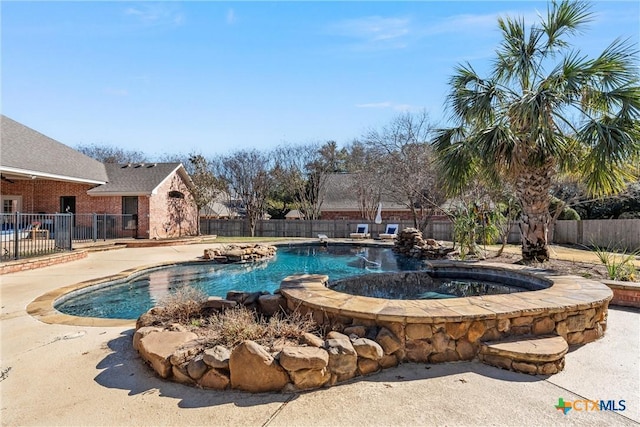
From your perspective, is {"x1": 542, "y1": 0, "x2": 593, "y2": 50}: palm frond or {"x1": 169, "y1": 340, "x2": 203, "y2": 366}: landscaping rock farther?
{"x1": 542, "y1": 0, "x2": 593, "y2": 50}: palm frond

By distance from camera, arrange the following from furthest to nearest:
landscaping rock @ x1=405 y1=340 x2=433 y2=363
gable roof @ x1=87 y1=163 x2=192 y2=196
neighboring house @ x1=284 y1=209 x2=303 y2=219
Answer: neighboring house @ x1=284 y1=209 x2=303 y2=219 → gable roof @ x1=87 y1=163 x2=192 y2=196 → landscaping rock @ x1=405 y1=340 x2=433 y2=363

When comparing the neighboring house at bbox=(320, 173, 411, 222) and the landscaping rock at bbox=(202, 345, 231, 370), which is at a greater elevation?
the neighboring house at bbox=(320, 173, 411, 222)

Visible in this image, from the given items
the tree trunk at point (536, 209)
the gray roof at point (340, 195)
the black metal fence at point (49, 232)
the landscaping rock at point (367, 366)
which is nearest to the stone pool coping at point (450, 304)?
the landscaping rock at point (367, 366)

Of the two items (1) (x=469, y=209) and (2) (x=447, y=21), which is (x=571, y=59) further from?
(1) (x=469, y=209)

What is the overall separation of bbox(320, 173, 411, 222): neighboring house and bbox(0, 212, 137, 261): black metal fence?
49.2ft

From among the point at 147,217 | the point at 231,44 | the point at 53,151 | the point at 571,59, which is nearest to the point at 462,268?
the point at 571,59

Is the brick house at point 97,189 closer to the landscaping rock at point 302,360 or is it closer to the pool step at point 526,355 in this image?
the landscaping rock at point 302,360

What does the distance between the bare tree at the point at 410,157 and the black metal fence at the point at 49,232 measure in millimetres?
15505

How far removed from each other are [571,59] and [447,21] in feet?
10.1

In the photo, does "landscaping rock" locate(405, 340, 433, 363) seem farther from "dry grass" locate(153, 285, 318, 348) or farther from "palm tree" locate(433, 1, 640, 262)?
"palm tree" locate(433, 1, 640, 262)

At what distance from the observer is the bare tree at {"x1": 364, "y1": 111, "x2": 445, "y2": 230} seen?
780 inches

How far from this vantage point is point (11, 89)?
10422 millimetres

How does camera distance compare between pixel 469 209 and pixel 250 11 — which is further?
pixel 469 209

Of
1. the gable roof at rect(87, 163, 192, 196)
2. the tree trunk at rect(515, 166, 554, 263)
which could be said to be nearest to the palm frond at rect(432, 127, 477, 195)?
the tree trunk at rect(515, 166, 554, 263)
